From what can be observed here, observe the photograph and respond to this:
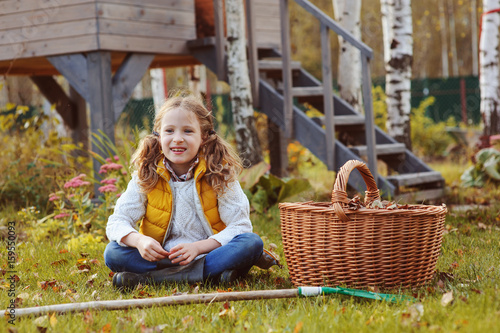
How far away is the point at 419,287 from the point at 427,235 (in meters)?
0.25

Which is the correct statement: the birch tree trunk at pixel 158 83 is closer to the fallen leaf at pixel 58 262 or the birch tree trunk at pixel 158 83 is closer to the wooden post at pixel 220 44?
the wooden post at pixel 220 44

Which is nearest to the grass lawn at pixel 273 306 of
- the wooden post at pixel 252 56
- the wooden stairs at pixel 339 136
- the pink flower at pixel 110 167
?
the pink flower at pixel 110 167

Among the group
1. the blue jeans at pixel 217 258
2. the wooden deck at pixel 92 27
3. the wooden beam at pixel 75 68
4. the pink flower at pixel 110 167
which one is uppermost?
the wooden deck at pixel 92 27

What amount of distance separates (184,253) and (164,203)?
1.11 feet

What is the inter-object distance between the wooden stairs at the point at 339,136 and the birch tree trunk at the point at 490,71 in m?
1.88

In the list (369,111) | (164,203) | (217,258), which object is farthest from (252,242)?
(369,111)

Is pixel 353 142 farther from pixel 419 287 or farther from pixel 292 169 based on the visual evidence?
pixel 419 287

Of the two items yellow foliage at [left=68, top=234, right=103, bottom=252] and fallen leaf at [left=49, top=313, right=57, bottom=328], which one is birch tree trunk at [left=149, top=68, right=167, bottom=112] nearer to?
yellow foliage at [left=68, top=234, right=103, bottom=252]

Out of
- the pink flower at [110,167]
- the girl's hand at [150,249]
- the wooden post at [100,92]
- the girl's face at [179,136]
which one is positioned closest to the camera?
the girl's hand at [150,249]

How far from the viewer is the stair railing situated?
5297 mm

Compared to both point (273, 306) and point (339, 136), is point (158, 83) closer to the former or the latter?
point (339, 136)

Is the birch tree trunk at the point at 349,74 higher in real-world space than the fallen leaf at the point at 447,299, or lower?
higher

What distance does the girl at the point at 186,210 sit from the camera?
2.92 metres

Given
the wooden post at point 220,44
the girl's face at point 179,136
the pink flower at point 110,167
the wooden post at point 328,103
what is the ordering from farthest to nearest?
the wooden post at point 220,44 < the wooden post at point 328,103 < the pink flower at point 110,167 < the girl's face at point 179,136
